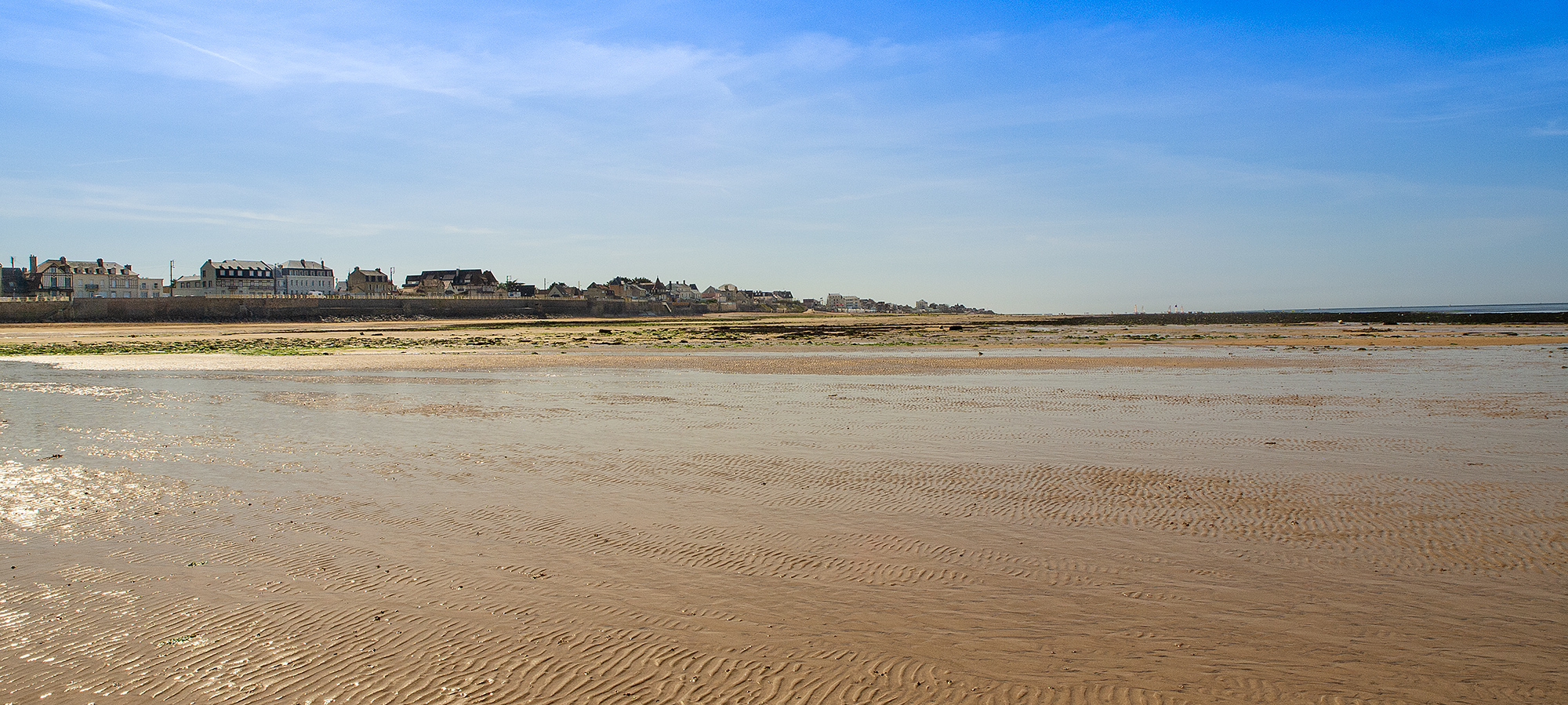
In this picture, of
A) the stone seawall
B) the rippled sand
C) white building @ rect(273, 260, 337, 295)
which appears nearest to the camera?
the rippled sand

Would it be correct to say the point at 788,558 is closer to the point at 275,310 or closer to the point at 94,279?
the point at 275,310

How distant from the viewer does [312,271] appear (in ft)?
433

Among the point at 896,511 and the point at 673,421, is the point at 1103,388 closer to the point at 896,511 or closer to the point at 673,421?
the point at 673,421

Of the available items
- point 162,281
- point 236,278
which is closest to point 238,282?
point 236,278

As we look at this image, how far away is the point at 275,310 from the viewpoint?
272 feet

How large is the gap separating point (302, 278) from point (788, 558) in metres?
145

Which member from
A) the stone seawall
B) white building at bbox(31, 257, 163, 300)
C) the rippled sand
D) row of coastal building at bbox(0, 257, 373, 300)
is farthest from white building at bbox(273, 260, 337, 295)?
the rippled sand

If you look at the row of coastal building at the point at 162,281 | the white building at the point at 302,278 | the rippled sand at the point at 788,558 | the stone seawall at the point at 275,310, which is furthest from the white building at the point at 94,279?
the rippled sand at the point at 788,558

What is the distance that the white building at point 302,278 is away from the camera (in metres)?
127

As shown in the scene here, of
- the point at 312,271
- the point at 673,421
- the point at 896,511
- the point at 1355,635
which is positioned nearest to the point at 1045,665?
the point at 1355,635

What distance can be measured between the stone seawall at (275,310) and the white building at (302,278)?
44.2m

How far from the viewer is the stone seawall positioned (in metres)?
71.9

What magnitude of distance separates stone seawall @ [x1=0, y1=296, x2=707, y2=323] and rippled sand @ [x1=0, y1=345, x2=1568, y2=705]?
2929 inches

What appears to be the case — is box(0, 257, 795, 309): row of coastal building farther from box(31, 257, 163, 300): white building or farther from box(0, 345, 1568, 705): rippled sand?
box(0, 345, 1568, 705): rippled sand
